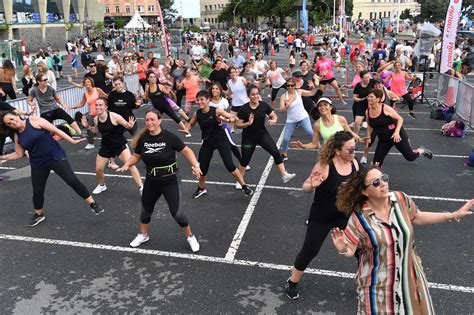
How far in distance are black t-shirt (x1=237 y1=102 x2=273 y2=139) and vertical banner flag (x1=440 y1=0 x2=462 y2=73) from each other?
9.11m

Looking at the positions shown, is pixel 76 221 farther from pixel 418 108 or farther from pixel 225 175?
pixel 418 108

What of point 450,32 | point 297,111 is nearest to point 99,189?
point 297,111

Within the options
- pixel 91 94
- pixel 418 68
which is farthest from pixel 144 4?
pixel 91 94

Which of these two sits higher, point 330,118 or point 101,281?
point 330,118

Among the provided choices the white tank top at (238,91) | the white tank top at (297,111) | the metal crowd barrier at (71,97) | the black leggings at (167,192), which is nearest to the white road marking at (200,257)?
the black leggings at (167,192)

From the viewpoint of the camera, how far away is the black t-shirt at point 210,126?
672 centimetres

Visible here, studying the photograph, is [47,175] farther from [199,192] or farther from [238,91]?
[238,91]

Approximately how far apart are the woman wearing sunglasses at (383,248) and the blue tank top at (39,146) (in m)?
4.59

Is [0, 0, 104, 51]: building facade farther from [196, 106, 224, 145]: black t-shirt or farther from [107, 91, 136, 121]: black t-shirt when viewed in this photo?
[196, 106, 224, 145]: black t-shirt

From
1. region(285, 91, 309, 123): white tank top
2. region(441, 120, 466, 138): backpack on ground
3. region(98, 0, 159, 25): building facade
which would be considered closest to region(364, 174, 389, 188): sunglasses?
region(285, 91, 309, 123): white tank top

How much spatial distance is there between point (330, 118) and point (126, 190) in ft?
12.9

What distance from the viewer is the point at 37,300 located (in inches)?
179

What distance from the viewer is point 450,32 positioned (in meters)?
13.1

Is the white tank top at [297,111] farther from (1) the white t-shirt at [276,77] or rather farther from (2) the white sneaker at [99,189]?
(1) the white t-shirt at [276,77]
